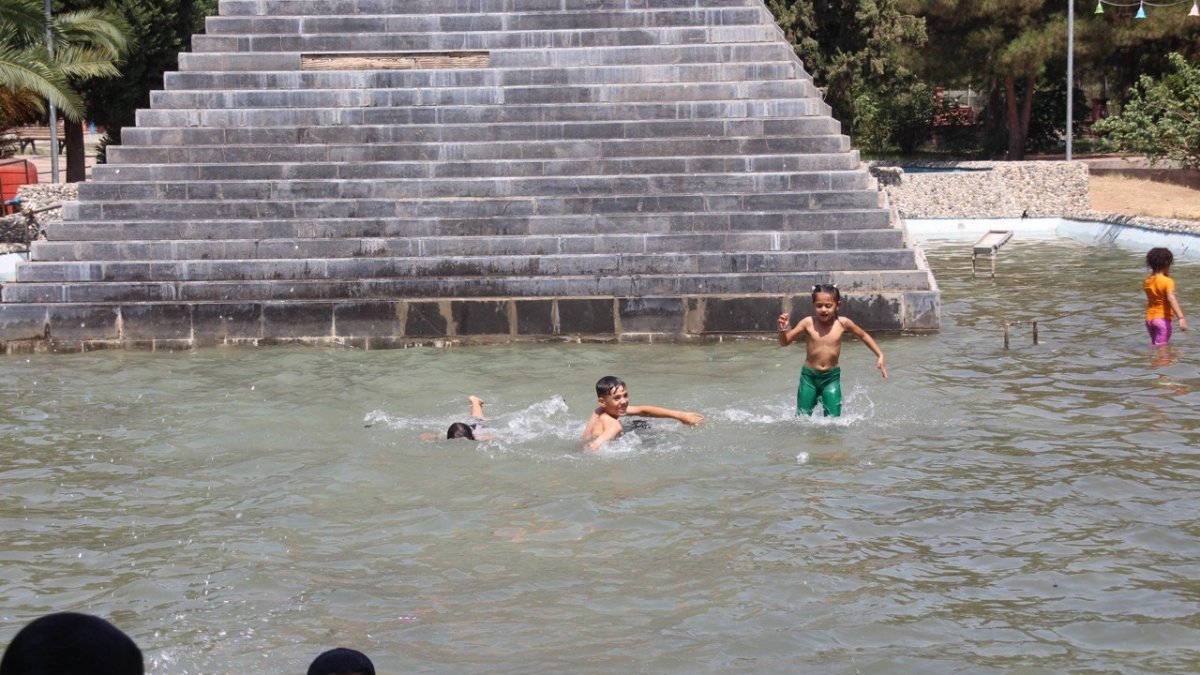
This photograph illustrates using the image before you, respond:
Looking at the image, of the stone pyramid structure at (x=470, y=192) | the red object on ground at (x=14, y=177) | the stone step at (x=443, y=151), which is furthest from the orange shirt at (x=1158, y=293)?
the red object on ground at (x=14, y=177)

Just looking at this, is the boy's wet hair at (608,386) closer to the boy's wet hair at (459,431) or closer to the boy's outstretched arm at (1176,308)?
the boy's wet hair at (459,431)

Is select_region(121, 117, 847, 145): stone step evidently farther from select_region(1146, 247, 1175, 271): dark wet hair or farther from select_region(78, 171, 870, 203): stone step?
select_region(1146, 247, 1175, 271): dark wet hair

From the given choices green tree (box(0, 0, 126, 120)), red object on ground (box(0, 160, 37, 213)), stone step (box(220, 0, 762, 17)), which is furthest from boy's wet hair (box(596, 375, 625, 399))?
red object on ground (box(0, 160, 37, 213))

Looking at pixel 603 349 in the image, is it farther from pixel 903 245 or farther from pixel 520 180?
pixel 903 245

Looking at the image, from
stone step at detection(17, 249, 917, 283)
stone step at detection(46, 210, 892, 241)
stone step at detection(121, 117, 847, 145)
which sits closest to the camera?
stone step at detection(17, 249, 917, 283)

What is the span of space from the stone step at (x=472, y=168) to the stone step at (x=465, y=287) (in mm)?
1468

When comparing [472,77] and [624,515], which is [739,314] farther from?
[624,515]

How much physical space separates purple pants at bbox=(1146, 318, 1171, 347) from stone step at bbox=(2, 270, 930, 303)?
2361 millimetres

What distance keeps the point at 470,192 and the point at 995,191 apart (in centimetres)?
1868

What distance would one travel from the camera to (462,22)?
16203mm

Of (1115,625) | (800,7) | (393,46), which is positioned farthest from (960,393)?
(800,7)

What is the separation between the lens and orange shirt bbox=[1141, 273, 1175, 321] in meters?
12.1

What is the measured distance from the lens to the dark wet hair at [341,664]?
3062mm

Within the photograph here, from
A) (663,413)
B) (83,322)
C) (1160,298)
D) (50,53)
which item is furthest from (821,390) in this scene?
(50,53)
